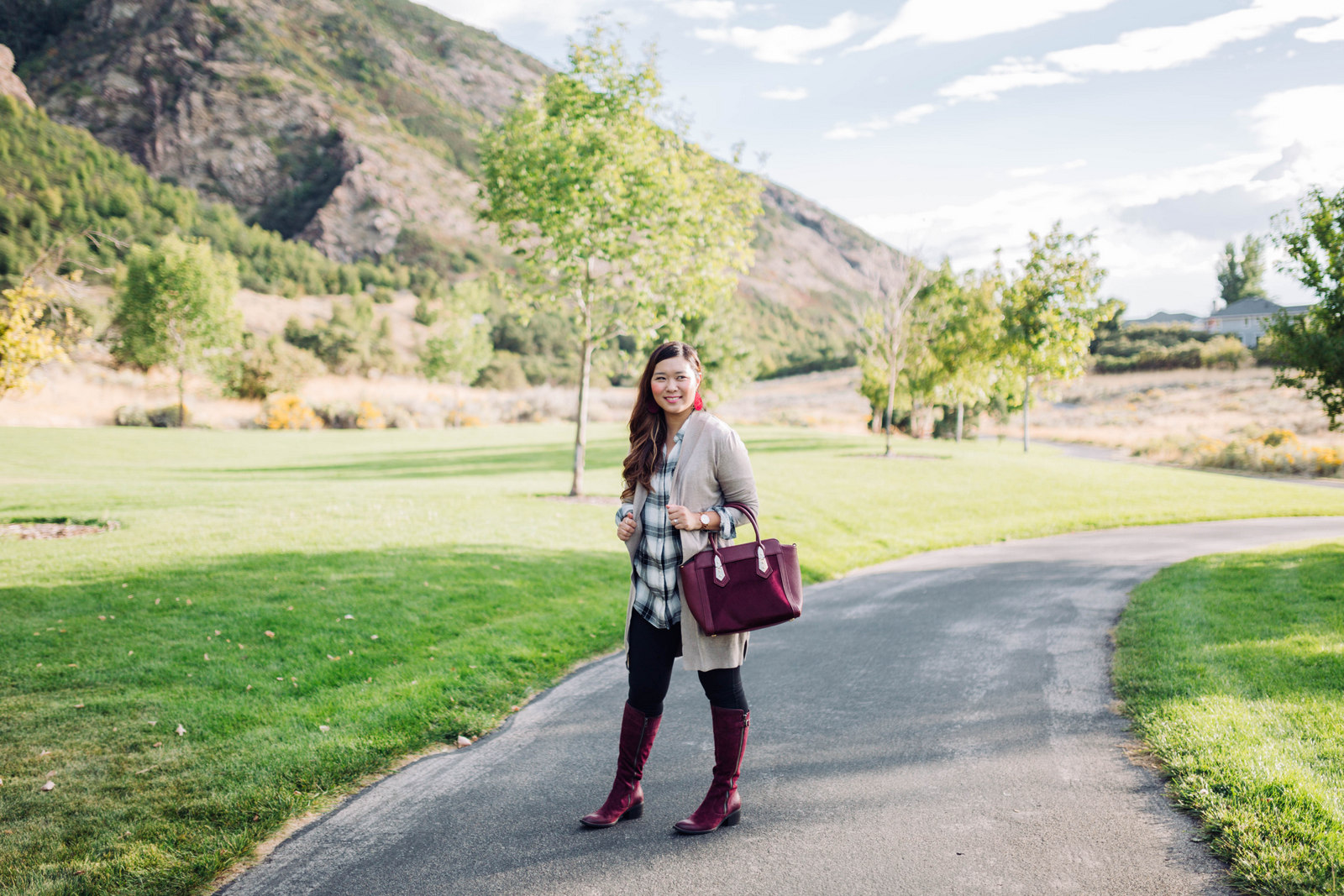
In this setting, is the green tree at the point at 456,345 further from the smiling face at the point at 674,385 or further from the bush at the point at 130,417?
the smiling face at the point at 674,385

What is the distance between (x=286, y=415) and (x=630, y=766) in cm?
3875

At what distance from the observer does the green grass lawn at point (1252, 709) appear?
10.4 feet

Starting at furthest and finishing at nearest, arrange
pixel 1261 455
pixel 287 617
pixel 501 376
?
1. pixel 501 376
2. pixel 1261 455
3. pixel 287 617

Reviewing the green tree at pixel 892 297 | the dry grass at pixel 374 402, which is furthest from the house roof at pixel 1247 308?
the green tree at pixel 892 297

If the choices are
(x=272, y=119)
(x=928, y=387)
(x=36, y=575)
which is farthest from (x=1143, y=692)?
(x=272, y=119)

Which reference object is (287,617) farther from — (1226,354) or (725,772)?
(1226,354)

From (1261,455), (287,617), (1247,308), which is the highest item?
(1247,308)

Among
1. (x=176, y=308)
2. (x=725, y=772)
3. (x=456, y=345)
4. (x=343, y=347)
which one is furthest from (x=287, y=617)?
(x=343, y=347)

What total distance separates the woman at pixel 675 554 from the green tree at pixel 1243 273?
107 meters

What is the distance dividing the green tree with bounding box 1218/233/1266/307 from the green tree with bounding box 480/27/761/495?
97.6 meters

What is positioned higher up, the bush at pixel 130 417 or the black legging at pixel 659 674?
the black legging at pixel 659 674

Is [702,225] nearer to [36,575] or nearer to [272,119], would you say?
[36,575]

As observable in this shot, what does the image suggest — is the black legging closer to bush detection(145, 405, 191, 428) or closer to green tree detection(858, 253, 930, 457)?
green tree detection(858, 253, 930, 457)

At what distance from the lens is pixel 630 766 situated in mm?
3678
